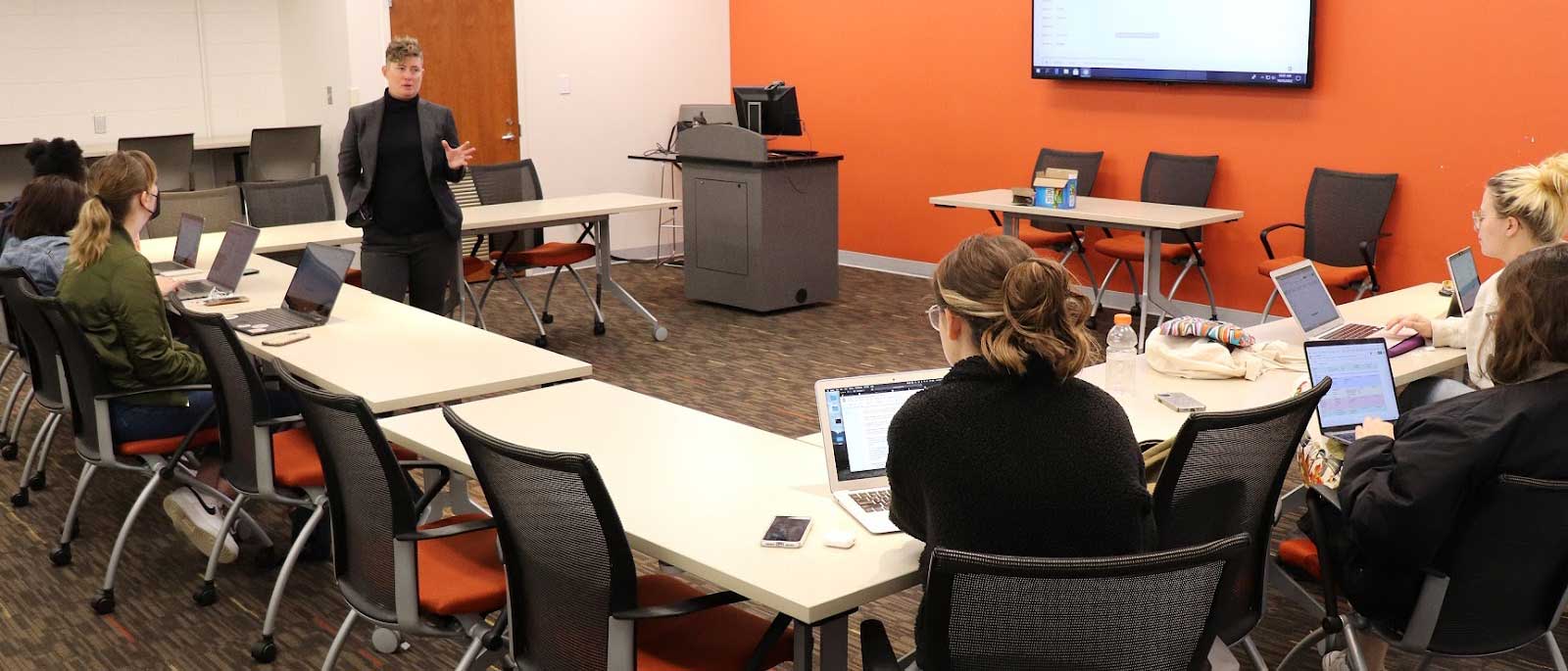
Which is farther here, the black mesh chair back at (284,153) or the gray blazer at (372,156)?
the black mesh chair back at (284,153)

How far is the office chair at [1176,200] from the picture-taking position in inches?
291

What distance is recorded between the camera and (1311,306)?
4191mm

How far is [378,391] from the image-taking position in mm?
3535

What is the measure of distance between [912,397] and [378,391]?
1824 mm

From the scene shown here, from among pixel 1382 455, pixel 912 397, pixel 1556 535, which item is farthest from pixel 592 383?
pixel 1556 535

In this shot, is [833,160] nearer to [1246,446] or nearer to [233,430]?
[233,430]

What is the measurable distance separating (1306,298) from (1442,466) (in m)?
1.66

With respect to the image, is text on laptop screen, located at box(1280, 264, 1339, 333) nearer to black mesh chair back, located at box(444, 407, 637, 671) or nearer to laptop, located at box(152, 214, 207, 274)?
black mesh chair back, located at box(444, 407, 637, 671)

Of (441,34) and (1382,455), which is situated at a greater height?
(441,34)

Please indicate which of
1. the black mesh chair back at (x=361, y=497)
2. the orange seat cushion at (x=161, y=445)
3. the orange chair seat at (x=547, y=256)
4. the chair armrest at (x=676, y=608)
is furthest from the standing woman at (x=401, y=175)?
the chair armrest at (x=676, y=608)

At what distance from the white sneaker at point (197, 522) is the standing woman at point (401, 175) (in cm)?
168

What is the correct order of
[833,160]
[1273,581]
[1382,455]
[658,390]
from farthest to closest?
[833,160]
[658,390]
[1273,581]
[1382,455]

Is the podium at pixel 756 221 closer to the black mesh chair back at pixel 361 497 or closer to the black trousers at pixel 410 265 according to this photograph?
the black trousers at pixel 410 265

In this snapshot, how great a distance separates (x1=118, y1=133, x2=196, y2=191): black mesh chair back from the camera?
820 centimetres
